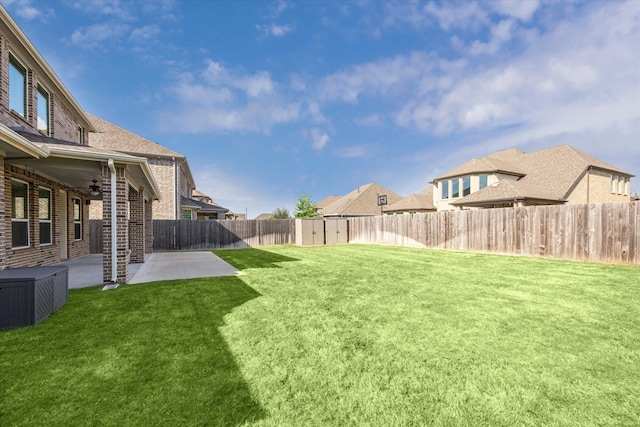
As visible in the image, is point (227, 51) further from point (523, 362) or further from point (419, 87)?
point (523, 362)

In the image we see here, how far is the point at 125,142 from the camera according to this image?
2064 cm

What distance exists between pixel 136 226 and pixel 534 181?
27.3 m

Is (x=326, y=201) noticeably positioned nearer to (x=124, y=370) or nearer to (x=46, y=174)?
(x=46, y=174)

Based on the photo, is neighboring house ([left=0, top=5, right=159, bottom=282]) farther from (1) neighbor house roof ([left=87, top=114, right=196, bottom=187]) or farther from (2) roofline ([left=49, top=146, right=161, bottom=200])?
(1) neighbor house roof ([left=87, top=114, right=196, bottom=187])

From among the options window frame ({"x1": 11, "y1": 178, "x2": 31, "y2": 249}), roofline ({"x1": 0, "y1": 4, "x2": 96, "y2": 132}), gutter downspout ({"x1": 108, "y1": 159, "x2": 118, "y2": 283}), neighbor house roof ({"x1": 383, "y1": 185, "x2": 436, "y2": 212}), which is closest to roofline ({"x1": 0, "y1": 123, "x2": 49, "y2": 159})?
gutter downspout ({"x1": 108, "y1": 159, "x2": 118, "y2": 283})

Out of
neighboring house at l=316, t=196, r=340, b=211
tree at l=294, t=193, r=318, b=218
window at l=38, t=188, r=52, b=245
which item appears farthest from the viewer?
neighboring house at l=316, t=196, r=340, b=211

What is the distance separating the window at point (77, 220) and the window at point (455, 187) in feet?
89.8

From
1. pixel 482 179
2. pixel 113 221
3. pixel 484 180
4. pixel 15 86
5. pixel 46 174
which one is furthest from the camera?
pixel 482 179

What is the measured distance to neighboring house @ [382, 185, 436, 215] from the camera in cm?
3047

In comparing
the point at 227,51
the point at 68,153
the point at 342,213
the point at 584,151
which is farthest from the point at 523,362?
the point at 342,213

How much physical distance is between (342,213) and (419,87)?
18516 millimetres

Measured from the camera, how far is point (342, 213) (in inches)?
1464

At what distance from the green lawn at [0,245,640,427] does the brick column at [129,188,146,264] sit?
5.63 m

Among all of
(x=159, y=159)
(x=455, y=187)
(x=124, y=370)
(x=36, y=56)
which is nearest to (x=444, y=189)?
(x=455, y=187)
